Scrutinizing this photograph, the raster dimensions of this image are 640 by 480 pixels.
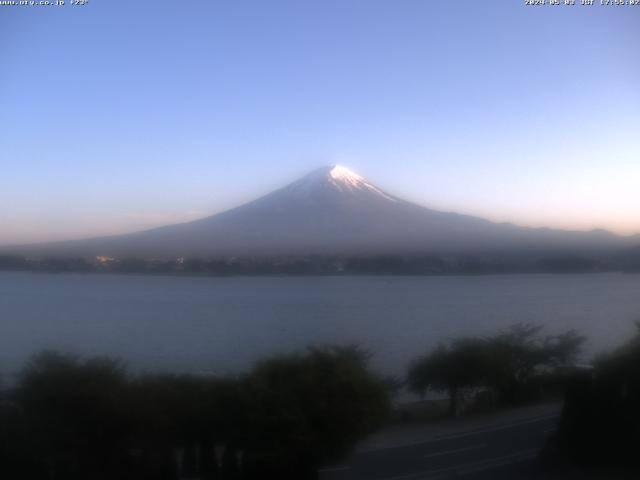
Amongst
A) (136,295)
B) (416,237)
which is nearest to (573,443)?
(416,237)

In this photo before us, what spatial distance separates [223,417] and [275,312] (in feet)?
31.2

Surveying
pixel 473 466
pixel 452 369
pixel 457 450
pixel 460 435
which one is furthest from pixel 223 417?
pixel 452 369

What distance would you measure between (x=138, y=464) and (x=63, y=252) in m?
10.7

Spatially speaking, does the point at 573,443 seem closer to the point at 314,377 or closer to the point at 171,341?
the point at 314,377

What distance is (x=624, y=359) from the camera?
8289mm

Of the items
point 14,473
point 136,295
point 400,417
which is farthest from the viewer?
point 136,295

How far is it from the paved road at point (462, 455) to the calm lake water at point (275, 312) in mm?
2091

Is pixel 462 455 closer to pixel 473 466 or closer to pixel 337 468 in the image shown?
pixel 473 466

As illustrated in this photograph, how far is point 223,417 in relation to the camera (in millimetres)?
8062

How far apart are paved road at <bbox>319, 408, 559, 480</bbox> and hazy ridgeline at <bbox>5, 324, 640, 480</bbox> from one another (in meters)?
0.27

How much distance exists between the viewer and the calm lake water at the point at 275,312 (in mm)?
12133

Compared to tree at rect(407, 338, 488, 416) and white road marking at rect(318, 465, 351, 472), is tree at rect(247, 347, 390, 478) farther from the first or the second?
tree at rect(407, 338, 488, 416)

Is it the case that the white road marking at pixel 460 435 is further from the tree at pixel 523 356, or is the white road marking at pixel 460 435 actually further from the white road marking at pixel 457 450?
the tree at pixel 523 356

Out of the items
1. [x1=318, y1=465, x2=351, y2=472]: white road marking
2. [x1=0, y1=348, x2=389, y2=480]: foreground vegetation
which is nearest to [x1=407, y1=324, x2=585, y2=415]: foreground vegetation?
[x1=0, y1=348, x2=389, y2=480]: foreground vegetation
